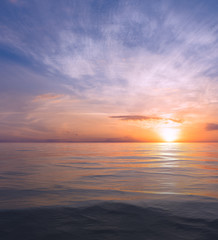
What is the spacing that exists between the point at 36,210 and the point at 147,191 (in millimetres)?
4169

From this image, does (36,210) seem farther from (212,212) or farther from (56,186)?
(212,212)

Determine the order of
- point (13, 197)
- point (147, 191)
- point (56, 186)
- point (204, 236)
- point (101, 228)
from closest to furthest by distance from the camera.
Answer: point (204, 236) → point (101, 228) → point (13, 197) → point (147, 191) → point (56, 186)

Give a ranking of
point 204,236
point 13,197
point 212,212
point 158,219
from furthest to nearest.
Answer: point 13,197
point 212,212
point 158,219
point 204,236

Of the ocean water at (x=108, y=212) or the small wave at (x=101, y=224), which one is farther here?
the ocean water at (x=108, y=212)

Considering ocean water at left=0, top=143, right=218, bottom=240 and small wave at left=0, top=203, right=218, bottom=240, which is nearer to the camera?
small wave at left=0, top=203, right=218, bottom=240

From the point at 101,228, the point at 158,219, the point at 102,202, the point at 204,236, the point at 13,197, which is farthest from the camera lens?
the point at 13,197

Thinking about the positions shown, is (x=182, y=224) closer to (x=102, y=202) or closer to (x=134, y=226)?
(x=134, y=226)

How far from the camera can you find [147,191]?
7.47 metres

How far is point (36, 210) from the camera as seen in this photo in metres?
5.09

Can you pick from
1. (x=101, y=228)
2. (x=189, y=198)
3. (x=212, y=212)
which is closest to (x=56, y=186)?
(x=101, y=228)

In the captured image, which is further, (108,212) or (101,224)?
(108,212)

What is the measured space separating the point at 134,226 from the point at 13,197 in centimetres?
436

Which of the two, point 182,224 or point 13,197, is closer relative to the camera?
point 182,224

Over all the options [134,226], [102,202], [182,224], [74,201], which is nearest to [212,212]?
[182,224]
